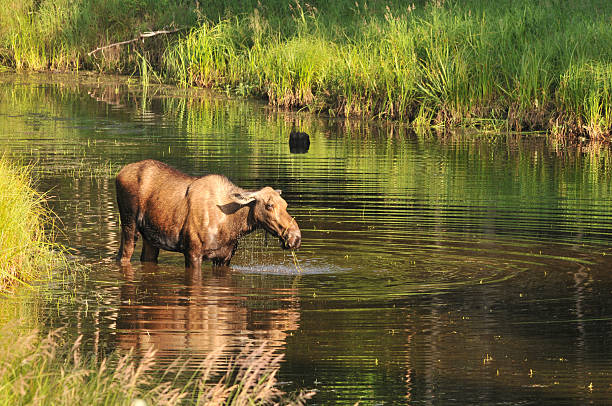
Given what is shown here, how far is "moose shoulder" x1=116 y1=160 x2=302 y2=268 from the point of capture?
13.1m

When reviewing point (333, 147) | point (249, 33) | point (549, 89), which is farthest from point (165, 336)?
point (249, 33)

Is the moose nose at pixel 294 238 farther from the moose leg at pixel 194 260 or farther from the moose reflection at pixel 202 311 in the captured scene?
the moose leg at pixel 194 260

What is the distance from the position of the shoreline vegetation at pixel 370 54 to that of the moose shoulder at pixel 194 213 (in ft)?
44.0

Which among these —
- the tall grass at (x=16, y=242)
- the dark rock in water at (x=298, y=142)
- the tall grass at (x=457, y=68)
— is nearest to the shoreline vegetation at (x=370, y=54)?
the tall grass at (x=457, y=68)

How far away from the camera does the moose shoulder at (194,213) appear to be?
13102mm

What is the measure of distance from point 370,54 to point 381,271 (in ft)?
54.7

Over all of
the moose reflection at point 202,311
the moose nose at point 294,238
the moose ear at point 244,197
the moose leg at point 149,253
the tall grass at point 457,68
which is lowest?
the moose reflection at point 202,311

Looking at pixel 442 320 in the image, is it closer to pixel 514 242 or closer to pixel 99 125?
pixel 514 242

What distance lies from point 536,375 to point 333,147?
15.8 meters

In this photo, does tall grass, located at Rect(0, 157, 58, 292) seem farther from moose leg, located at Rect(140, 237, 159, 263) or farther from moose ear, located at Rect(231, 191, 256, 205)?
moose ear, located at Rect(231, 191, 256, 205)

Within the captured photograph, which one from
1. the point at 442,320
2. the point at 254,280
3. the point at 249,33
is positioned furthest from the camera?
the point at 249,33

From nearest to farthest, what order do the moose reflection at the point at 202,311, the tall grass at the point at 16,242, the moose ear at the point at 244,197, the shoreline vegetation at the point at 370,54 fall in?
the moose reflection at the point at 202,311 → the tall grass at the point at 16,242 → the moose ear at the point at 244,197 → the shoreline vegetation at the point at 370,54

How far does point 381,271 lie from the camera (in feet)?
44.9

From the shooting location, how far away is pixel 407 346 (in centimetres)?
1041
